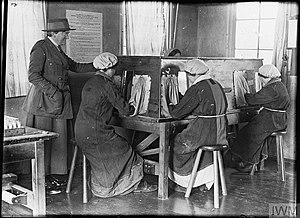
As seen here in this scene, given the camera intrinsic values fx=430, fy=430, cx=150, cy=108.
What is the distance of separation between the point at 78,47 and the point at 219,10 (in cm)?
170

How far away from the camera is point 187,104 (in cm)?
293

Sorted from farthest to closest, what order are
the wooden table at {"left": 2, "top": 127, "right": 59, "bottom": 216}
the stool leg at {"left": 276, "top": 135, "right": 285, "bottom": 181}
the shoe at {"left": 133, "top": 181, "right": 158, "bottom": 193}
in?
the stool leg at {"left": 276, "top": 135, "right": 285, "bottom": 181} → the shoe at {"left": 133, "top": 181, "right": 158, "bottom": 193} → the wooden table at {"left": 2, "top": 127, "right": 59, "bottom": 216}

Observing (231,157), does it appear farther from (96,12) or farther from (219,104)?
(96,12)

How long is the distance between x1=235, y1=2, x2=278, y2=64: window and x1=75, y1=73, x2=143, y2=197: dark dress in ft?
5.80

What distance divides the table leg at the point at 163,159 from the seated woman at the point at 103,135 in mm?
219

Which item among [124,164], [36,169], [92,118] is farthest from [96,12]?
[36,169]

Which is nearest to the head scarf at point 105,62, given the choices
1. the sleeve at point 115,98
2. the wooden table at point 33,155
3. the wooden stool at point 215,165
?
the sleeve at point 115,98

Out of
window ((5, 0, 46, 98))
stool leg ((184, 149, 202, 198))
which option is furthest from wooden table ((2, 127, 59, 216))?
stool leg ((184, 149, 202, 198))

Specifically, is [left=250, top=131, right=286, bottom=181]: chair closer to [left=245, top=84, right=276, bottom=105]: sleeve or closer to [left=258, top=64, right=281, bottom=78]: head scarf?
[left=245, top=84, right=276, bottom=105]: sleeve

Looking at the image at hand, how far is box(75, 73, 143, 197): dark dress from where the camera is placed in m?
2.89

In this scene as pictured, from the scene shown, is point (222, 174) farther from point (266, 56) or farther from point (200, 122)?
point (266, 56)

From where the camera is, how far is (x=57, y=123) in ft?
10.7

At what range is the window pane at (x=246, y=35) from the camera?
4.33 meters

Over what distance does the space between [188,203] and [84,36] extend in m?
1.74
